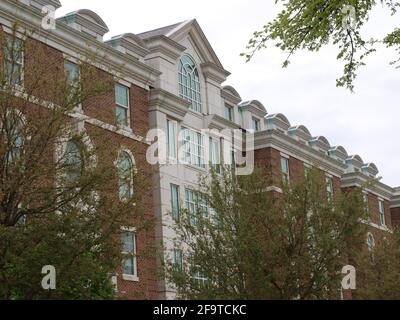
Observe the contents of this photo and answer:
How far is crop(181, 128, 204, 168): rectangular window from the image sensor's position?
33.3 meters

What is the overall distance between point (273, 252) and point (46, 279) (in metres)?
9.29

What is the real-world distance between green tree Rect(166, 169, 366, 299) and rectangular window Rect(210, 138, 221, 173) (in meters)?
8.73

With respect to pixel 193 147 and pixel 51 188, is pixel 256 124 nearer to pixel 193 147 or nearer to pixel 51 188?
pixel 193 147

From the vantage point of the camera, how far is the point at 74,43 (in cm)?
2789

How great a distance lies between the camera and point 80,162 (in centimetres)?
1755

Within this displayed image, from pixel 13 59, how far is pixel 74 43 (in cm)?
1037

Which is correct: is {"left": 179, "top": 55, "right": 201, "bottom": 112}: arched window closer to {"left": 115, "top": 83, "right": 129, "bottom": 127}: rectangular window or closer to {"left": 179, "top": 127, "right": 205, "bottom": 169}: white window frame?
{"left": 179, "top": 127, "right": 205, "bottom": 169}: white window frame

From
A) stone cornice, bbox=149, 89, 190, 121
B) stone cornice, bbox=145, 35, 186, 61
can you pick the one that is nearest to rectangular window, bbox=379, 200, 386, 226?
stone cornice, bbox=149, 89, 190, 121

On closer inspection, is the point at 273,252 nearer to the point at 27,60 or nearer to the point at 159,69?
the point at 27,60
